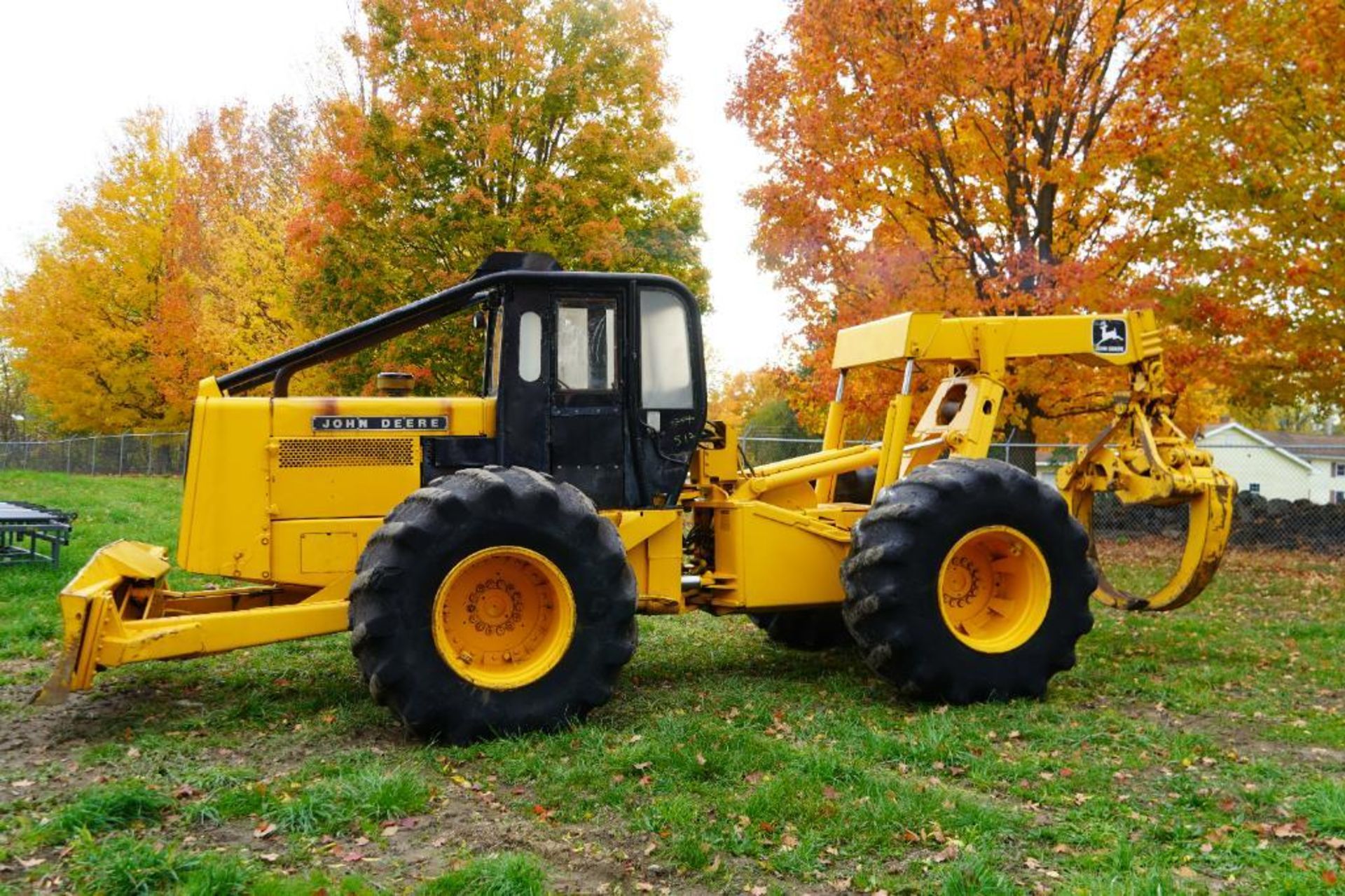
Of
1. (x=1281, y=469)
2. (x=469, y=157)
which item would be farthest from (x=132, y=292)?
(x=1281, y=469)

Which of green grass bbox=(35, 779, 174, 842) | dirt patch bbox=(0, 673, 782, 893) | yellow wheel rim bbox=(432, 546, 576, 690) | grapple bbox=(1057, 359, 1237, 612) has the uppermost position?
grapple bbox=(1057, 359, 1237, 612)

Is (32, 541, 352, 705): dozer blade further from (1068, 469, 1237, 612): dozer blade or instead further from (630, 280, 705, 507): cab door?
(1068, 469, 1237, 612): dozer blade

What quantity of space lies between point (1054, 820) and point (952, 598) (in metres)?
2.61

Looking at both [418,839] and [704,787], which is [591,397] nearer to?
[704,787]

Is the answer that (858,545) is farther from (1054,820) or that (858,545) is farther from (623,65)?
(623,65)

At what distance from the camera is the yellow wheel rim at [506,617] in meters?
6.01

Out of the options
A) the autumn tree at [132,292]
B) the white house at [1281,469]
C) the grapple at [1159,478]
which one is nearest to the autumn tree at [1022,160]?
the grapple at [1159,478]

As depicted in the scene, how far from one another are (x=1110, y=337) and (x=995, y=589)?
→ 6.78 feet

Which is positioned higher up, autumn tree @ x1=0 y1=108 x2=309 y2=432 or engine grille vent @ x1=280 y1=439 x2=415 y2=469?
autumn tree @ x1=0 y1=108 x2=309 y2=432

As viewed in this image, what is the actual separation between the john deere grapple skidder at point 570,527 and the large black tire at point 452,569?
0.01m

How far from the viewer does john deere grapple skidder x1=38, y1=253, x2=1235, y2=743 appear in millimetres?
5859

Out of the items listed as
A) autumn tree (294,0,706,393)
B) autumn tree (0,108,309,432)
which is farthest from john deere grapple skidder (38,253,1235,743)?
autumn tree (0,108,309,432)

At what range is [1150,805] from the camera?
16.2 feet

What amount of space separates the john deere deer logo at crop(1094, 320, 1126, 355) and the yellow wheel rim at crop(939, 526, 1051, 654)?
5.68 feet
